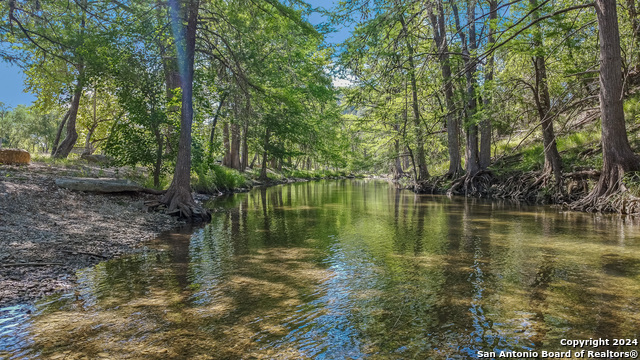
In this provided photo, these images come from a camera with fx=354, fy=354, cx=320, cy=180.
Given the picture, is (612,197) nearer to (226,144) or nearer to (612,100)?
(612,100)

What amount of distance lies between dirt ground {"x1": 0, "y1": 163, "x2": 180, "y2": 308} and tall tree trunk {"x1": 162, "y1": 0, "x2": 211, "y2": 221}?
0.63 m

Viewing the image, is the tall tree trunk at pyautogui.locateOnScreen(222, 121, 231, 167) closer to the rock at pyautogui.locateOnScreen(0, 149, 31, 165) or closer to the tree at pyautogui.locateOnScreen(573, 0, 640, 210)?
the rock at pyautogui.locateOnScreen(0, 149, 31, 165)

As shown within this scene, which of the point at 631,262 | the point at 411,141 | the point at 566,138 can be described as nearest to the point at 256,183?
the point at 411,141

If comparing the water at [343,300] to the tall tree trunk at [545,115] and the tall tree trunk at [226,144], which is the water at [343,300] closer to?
the tall tree trunk at [545,115]

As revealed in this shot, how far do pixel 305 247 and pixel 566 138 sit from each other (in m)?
14.6

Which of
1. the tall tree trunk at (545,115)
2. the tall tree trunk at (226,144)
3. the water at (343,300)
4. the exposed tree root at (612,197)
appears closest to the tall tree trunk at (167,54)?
the water at (343,300)

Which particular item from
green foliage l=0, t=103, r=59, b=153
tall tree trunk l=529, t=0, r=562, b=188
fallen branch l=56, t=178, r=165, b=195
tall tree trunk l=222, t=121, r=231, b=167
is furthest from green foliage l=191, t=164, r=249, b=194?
green foliage l=0, t=103, r=59, b=153

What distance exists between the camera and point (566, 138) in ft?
51.8

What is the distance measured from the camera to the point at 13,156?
41.4 ft

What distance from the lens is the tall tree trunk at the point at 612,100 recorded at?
Result: 9391 millimetres

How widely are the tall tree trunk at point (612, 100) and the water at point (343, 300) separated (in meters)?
2.74

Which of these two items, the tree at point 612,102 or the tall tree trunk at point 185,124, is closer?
the tree at point 612,102

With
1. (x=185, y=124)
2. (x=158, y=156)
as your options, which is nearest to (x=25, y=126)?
(x=158, y=156)

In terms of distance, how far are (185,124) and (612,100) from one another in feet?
39.4
